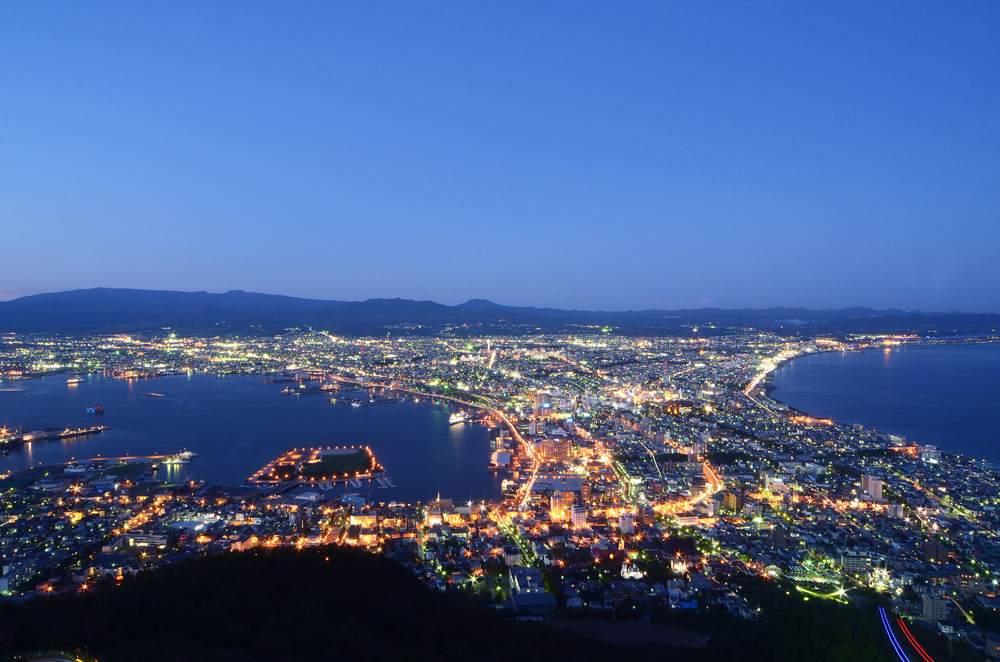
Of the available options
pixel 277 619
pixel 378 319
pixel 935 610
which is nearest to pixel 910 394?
pixel 935 610

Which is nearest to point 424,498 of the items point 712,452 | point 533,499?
point 533,499

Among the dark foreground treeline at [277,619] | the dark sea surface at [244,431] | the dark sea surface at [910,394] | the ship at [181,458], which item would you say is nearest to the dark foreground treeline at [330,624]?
the dark foreground treeline at [277,619]

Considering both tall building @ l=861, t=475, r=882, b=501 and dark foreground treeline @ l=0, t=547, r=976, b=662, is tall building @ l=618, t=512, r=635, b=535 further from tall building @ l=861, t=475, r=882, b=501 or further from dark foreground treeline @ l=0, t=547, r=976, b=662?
tall building @ l=861, t=475, r=882, b=501

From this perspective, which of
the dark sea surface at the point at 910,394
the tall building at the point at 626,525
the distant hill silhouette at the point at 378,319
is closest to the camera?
the tall building at the point at 626,525

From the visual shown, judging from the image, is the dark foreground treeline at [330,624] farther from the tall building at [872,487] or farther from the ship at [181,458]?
the ship at [181,458]

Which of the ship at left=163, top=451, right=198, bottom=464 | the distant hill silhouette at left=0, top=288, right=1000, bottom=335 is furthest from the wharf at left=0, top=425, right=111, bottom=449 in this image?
the distant hill silhouette at left=0, top=288, right=1000, bottom=335

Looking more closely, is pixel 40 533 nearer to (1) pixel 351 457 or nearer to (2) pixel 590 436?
(1) pixel 351 457

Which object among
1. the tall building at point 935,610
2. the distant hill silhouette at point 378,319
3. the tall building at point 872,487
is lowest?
the tall building at point 935,610
